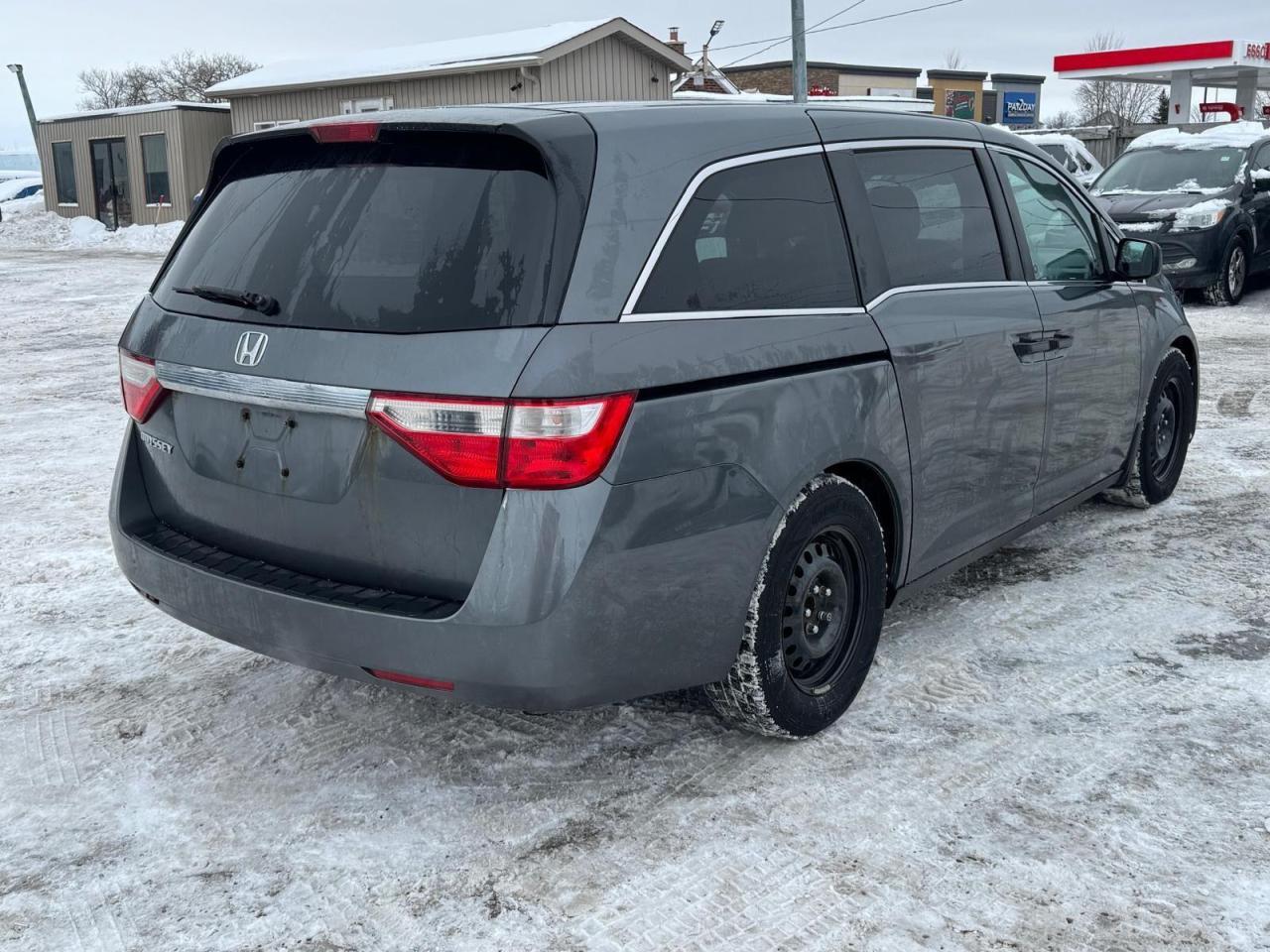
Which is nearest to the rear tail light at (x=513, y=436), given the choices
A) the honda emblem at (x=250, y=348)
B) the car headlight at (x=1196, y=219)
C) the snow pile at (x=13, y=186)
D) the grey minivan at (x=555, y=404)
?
the grey minivan at (x=555, y=404)

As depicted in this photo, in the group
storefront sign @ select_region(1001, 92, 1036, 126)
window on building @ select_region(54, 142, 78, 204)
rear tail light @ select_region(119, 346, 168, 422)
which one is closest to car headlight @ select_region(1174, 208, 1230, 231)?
rear tail light @ select_region(119, 346, 168, 422)

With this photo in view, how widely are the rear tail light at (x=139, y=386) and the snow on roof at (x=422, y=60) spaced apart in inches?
850

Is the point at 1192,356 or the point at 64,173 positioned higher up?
the point at 64,173

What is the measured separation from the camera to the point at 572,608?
272 cm

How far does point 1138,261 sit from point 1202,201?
9.09 metres

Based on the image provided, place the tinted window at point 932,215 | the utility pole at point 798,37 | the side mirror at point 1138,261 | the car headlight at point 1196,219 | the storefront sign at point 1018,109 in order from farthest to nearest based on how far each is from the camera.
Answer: the storefront sign at point 1018,109 < the utility pole at point 798,37 < the car headlight at point 1196,219 < the side mirror at point 1138,261 < the tinted window at point 932,215

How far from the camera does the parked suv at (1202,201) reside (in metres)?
12.9

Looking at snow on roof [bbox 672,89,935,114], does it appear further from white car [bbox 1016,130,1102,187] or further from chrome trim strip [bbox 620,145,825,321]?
white car [bbox 1016,130,1102,187]

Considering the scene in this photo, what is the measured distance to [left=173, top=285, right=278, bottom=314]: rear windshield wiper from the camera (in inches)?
120

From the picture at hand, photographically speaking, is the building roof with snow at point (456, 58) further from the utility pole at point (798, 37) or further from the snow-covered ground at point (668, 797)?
the snow-covered ground at point (668, 797)

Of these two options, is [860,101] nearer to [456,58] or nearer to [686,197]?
[686,197]

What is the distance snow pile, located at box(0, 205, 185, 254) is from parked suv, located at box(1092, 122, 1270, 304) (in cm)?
2051

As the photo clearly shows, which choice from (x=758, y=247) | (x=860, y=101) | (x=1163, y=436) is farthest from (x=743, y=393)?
(x=860, y=101)

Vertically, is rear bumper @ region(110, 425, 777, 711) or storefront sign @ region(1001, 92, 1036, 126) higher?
storefront sign @ region(1001, 92, 1036, 126)
